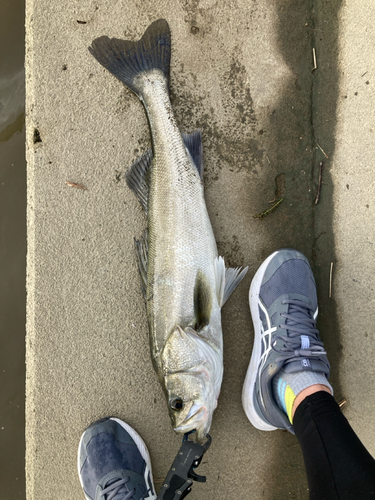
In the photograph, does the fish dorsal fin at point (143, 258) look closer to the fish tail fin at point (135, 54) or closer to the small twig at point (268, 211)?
the small twig at point (268, 211)

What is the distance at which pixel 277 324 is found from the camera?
2.42 m

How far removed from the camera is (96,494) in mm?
2438

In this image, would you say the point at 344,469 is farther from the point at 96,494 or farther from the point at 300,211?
the point at 96,494

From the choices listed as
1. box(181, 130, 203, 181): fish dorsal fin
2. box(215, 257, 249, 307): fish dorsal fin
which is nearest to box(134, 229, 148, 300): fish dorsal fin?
box(215, 257, 249, 307): fish dorsal fin

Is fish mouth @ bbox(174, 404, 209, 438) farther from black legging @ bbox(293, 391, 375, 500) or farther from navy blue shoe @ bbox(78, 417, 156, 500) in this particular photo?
navy blue shoe @ bbox(78, 417, 156, 500)

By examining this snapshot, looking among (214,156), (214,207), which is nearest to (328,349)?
(214,207)

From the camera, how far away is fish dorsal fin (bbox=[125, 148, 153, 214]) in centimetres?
243

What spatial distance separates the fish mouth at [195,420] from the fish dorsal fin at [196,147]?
1562mm

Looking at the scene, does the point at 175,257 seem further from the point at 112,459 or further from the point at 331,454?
the point at 112,459

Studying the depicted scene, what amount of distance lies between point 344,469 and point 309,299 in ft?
3.59

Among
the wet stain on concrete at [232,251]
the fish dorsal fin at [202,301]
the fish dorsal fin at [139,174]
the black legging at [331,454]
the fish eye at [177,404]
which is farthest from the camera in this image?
the wet stain on concrete at [232,251]

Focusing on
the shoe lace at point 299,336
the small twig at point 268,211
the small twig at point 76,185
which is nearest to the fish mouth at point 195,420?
the shoe lace at point 299,336

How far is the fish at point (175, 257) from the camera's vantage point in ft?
6.66

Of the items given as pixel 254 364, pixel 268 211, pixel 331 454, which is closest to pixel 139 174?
pixel 268 211
